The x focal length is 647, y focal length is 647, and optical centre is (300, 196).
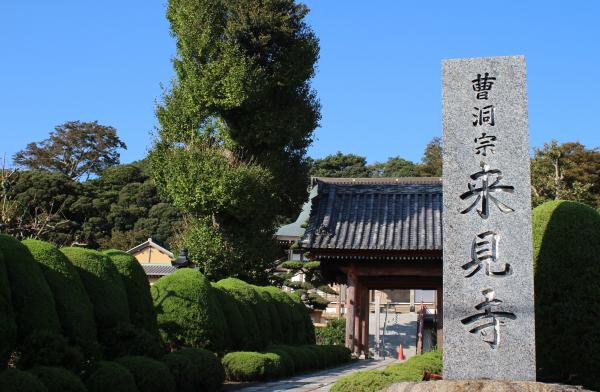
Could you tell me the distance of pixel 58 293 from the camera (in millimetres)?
8117

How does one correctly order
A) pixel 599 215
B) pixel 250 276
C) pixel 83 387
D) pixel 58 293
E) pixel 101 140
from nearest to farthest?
pixel 83 387, pixel 599 215, pixel 58 293, pixel 250 276, pixel 101 140

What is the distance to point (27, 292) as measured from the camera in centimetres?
747

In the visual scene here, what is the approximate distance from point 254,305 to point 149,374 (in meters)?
6.72

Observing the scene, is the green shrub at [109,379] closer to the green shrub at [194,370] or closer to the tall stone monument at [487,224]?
the green shrub at [194,370]

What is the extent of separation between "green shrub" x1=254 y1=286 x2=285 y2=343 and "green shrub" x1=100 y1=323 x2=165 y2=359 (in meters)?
6.67

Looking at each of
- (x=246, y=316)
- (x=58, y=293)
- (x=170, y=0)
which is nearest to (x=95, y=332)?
(x=58, y=293)

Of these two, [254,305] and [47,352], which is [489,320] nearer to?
[47,352]

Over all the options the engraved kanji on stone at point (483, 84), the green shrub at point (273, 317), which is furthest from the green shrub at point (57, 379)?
the green shrub at point (273, 317)

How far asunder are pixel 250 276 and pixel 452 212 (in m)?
13.3

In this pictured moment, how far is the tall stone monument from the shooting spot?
6.75 meters

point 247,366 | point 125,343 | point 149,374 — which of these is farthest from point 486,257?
point 247,366

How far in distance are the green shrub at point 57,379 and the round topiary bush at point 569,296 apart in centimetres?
505

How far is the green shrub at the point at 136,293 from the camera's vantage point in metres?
9.84

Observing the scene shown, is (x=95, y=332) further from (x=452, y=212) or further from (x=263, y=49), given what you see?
(x=263, y=49)
